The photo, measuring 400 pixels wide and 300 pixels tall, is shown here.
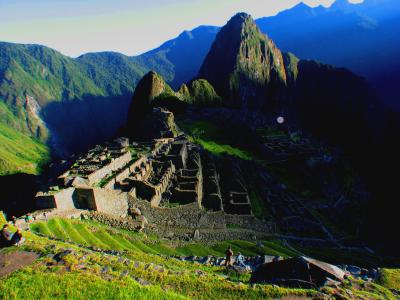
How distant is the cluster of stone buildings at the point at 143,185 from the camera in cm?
3284

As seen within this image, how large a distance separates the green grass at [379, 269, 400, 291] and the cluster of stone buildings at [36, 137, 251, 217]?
2451 centimetres

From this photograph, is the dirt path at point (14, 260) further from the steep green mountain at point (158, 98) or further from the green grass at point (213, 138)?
the steep green mountain at point (158, 98)

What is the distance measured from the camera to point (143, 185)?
4159cm

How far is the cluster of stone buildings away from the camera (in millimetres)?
32844

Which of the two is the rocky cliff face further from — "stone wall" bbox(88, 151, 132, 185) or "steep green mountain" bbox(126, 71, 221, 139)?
"stone wall" bbox(88, 151, 132, 185)

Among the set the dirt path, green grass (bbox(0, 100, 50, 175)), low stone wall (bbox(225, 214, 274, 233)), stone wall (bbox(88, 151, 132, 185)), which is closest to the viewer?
the dirt path

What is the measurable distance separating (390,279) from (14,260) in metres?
19.9

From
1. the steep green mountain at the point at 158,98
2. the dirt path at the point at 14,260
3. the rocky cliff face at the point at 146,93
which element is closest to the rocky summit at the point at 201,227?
the dirt path at the point at 14,260

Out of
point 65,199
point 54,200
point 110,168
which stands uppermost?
point 54,200

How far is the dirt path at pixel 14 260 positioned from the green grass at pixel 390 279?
18386mm

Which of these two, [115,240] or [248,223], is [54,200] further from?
[248,223]

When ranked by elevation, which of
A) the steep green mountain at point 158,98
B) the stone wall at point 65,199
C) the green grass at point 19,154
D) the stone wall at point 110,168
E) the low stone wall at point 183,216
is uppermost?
the stone wall at point 65,199

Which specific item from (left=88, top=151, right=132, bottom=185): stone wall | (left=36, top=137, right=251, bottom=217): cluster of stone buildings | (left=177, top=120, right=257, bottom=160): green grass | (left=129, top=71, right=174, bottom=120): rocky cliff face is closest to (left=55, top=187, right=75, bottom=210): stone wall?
(left=36, top=137, right=251, bottom=217): cluster of stone buildings

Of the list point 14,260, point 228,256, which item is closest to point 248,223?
point 228,256
